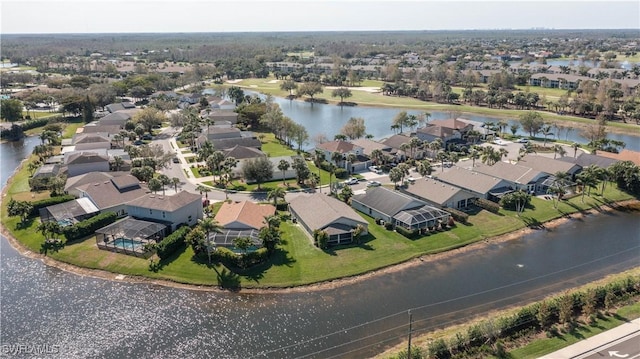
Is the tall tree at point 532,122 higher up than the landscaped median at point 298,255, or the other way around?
the tall tree at point 532,122

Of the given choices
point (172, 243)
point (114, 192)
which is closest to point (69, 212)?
point (114, 192)

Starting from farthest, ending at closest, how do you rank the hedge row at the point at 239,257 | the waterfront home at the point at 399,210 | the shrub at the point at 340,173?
the shrub at the point at 340,173
the waterfront home at the point at 399,210
the hedge row at the point at 239,257

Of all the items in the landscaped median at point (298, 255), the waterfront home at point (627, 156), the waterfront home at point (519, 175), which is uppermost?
the waterfront home at point (627, 156)

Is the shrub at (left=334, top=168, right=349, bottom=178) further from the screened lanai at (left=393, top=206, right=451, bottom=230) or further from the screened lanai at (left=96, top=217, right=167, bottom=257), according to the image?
the screened lanai at (left=96, top=217, right=167, bottom=257)

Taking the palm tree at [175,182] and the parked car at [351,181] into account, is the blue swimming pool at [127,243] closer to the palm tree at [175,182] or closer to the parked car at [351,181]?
the palm tree at [175,182]

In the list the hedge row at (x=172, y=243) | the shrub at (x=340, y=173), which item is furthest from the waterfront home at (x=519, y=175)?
the hedge row at (x=172, y=243)

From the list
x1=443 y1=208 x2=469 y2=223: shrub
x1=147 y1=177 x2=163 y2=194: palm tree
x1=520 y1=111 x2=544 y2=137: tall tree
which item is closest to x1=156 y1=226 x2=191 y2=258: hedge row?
x1=147 y1=177 x2=163 y2=194: palm tree

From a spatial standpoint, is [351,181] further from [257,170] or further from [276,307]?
[276,307]
